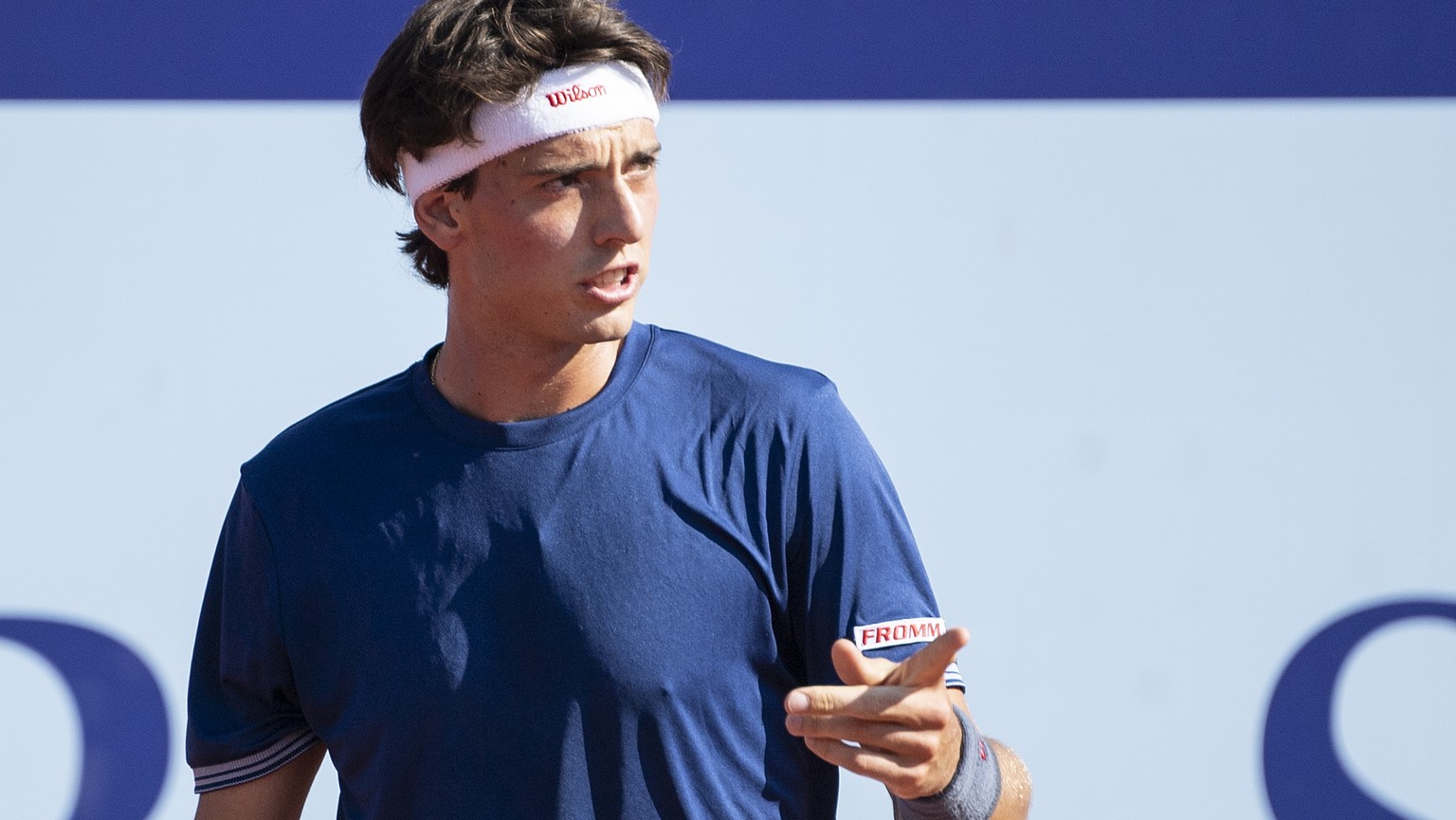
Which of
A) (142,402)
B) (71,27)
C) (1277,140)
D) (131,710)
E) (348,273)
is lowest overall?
(131,710)

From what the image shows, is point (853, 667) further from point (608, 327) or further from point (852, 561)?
point (608, 327)

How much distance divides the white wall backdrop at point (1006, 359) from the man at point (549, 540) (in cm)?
61

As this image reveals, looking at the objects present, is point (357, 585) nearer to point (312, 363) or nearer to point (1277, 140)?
point (312, 363)

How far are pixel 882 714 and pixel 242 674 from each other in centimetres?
65

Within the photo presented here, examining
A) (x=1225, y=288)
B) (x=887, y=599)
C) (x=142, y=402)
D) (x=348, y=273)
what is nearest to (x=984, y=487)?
(x=1225, y=288)

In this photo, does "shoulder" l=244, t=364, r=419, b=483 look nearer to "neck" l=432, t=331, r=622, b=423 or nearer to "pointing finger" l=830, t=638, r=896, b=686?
"neck" l=432, t=331, r=622, b=423

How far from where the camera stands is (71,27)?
1.93 metres

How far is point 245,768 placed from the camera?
4.30ft

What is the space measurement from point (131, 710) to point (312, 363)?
1.74 ft

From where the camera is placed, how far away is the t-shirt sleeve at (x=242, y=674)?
1.27 m

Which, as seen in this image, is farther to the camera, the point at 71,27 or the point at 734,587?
the point at 71,27

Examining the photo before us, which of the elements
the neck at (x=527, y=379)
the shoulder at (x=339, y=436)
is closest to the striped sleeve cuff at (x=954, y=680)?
the neck at (x=527, y=379)

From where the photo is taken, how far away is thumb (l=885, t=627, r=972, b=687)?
93 centimetres

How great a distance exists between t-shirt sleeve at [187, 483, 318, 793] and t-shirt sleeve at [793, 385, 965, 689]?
1.60ft
